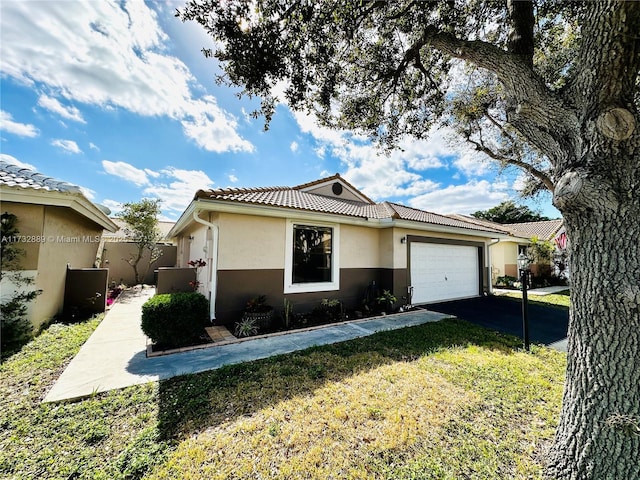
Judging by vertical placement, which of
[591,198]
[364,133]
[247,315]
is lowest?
[247,315]

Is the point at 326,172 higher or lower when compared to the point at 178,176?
lower

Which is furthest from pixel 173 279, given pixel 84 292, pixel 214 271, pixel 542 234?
pixel 542 234

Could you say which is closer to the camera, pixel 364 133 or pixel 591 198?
pixel 591 198

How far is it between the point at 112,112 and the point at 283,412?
10.8 metres

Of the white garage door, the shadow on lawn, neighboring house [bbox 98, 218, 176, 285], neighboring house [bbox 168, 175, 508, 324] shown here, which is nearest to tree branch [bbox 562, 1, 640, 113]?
the shadow on lawn

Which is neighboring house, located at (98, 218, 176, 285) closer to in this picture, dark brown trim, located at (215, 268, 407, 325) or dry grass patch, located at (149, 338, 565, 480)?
dark brown trim, located at (215, 268, 407, 325)

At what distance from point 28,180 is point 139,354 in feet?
16.9

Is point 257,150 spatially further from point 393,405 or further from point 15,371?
point 393,405

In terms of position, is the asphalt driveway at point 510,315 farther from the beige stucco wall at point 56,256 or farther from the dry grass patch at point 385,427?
the beige stucco wall at point 56,256

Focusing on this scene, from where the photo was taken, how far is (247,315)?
7.05m

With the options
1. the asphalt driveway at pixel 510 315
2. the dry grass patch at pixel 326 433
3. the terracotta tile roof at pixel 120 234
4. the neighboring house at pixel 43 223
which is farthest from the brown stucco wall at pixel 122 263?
the asphalt driveway at pixel 510 315

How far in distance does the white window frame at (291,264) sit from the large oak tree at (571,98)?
3.59m

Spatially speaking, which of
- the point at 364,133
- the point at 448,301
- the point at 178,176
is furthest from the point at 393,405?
the point at 178,176

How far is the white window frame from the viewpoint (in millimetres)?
8195
